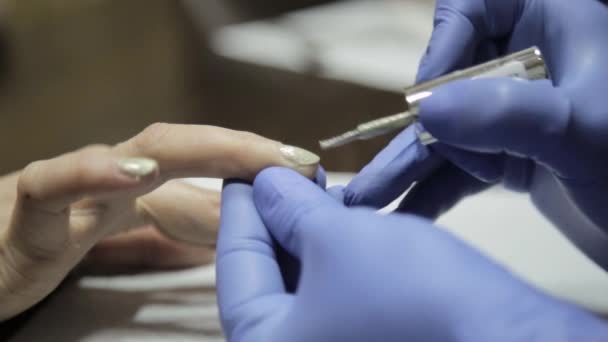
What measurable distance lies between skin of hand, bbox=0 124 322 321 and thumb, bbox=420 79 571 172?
125 mm

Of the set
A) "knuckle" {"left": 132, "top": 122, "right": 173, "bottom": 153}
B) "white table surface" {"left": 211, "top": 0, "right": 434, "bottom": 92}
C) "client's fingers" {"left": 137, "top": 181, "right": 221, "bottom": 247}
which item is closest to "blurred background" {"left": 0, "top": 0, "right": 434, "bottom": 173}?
"white table surface" {"left": 211, "top": 0, "right": 434, "bottom": 92}

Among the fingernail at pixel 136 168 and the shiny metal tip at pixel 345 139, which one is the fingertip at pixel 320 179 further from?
the fingernail at pixel 136 168

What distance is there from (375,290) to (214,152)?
211mm

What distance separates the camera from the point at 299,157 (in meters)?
0.47

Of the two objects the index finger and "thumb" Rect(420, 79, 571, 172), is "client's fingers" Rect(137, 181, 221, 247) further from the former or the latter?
"thumb" Rect(420, 79, 571, 172)

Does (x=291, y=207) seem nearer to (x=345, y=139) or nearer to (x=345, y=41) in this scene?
(x=345, y=139)

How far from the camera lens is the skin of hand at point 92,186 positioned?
417 mm

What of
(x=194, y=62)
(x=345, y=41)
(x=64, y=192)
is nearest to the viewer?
(x=64, y=192)

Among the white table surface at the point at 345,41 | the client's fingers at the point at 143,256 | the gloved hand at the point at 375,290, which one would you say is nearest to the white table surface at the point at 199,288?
the client's fingers at the point at 143,256

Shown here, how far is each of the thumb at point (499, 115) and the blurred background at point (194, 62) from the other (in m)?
0.33

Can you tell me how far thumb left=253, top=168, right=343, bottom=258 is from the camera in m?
0.38

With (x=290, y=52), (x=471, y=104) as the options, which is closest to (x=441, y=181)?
(x=471, y=104)

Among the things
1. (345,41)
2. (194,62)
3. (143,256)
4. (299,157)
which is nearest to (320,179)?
(299,157)

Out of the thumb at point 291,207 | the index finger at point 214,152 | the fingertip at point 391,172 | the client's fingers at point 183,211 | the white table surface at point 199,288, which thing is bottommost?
the white table surface at point 199,288
